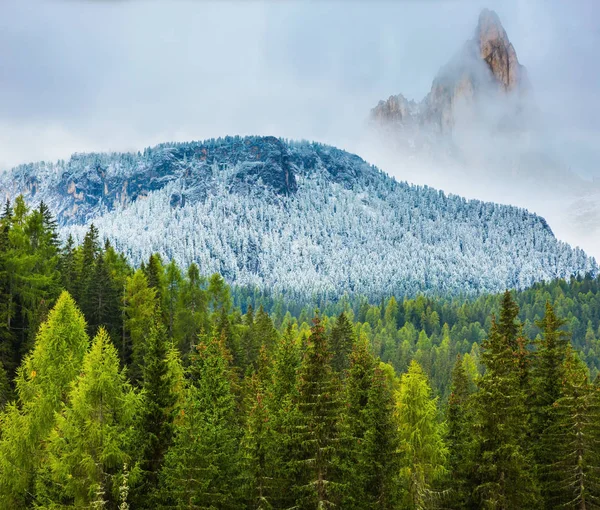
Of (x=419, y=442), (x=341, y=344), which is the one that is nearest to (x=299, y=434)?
(x=419, y=442)

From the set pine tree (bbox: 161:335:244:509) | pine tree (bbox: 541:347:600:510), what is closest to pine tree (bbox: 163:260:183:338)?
pine tree (bbox: 161:335:244:509)

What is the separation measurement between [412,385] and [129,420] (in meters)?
16.7

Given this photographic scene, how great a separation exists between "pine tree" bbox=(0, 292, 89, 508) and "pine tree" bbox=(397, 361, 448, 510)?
64.0ft

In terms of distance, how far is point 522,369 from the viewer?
2980 cm

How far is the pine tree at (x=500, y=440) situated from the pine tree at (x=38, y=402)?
2141cm

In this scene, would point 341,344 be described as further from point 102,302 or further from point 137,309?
point 102,302

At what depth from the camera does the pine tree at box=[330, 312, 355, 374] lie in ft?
181

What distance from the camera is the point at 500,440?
24359 millimetres

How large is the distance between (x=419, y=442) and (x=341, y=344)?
2432 cm

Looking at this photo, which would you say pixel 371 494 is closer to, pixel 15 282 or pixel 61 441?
pixel 61 441

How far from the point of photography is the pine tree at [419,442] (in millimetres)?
31016

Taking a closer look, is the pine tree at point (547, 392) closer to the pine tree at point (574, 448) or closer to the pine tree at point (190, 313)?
the pine tree at point (574, 448)

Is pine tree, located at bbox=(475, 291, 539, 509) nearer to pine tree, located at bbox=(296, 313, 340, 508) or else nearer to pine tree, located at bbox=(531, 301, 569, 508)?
pine tree, located at bbox=(531, 301, 569, 508)

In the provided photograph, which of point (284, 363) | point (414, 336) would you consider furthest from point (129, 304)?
point (414, 336)
